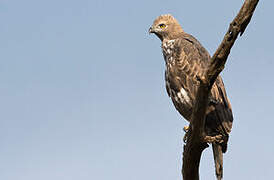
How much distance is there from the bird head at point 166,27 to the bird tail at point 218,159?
2551mm

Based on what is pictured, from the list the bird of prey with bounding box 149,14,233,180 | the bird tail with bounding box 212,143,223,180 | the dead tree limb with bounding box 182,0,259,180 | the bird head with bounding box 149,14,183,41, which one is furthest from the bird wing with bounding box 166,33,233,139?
the dead tree limb with bounding box 182,0,259,180

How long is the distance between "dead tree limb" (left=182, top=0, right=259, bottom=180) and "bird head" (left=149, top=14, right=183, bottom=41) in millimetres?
3271

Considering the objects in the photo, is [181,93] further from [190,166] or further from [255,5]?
[255,5]

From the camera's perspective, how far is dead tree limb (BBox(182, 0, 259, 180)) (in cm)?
566

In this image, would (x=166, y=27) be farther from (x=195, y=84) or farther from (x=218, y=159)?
(x=218, y=159)

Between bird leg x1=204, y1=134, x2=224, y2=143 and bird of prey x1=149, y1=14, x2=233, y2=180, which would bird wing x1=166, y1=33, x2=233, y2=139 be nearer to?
bird of prey x1=149, y1=14, x2=233, y2=180

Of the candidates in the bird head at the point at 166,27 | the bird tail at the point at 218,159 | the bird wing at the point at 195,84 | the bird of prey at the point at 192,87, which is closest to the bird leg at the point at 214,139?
the bird of prey at the point at 192,87

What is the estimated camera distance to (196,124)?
648 centimetres

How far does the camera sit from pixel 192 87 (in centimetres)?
841

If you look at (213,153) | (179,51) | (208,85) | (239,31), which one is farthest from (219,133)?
(239,31)

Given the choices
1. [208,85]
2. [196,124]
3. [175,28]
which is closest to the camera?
[208,85]

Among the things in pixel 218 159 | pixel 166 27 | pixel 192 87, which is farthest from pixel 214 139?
pixel 166 27

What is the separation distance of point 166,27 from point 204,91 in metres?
3.99

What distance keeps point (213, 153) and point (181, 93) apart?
1.22 meters
